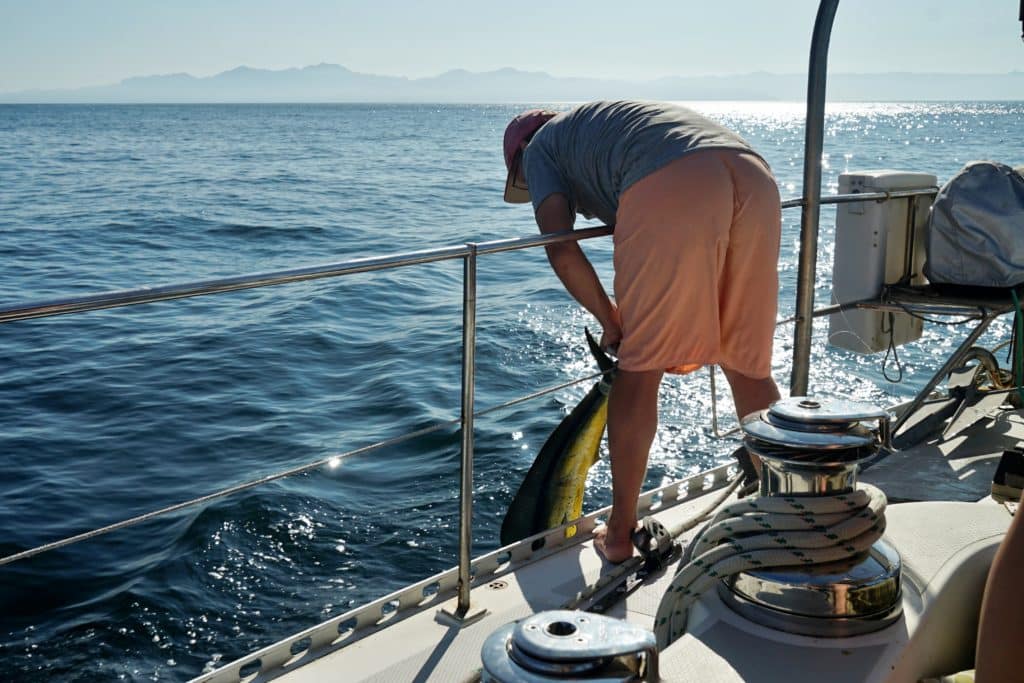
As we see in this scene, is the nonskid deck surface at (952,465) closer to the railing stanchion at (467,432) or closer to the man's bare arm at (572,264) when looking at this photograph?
the man's bare arm at (572,264)

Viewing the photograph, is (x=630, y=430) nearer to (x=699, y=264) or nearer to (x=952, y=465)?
(x=699, y=264)

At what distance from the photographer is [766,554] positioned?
3.66ft

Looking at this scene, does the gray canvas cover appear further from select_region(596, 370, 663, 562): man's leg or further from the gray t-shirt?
select_region(596, 370, 663, 562): man's leg

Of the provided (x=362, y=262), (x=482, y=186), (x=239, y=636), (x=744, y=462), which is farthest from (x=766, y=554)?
(x=482, y=186)

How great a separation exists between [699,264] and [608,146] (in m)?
0.38

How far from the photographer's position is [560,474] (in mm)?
2861

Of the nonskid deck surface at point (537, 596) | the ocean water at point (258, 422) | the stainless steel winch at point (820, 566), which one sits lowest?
the ocean water at point (258, 422)

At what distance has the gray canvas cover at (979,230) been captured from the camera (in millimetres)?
3309

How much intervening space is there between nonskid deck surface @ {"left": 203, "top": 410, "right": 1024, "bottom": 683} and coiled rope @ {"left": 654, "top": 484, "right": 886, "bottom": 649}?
623mm

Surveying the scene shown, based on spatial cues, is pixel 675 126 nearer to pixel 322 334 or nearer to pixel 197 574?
pixel 197 574

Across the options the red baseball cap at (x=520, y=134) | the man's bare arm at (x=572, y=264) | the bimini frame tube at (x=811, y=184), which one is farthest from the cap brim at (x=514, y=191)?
the bimini frame tube at (x=811, y=184)

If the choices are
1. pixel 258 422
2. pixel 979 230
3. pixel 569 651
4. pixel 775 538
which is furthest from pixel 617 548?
pixel 258 422

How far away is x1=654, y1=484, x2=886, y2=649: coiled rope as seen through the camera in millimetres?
1113

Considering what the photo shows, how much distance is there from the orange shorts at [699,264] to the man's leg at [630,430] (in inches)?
1.8
